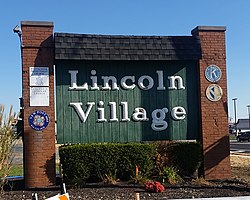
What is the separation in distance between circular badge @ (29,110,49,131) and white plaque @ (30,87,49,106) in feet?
0.84

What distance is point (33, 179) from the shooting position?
12.2 m

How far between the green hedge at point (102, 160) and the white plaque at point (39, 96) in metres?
1.42

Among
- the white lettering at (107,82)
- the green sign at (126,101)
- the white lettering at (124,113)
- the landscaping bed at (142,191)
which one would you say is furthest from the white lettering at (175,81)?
the landscaping bed at (142,191)

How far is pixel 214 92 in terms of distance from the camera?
13.5 m

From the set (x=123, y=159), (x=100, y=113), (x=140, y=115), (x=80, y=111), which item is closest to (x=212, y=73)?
(x=140, y=115)

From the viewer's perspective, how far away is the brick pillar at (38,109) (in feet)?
40.1

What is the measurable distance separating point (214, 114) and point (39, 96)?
5306 mm

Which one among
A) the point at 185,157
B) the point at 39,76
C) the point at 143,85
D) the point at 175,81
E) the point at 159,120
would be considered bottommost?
the point at 185,157

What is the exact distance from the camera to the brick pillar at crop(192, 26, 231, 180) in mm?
13297

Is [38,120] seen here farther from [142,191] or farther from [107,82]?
[142,191]

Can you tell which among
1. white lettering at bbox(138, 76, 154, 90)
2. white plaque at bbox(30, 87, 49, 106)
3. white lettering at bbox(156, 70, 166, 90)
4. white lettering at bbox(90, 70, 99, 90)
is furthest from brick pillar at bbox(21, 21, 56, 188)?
white lettering at bbox(156, 70, 166, 90)

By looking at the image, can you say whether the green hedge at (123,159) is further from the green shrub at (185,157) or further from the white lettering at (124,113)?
the white lettering at (124,113)

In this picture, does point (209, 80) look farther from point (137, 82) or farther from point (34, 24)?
point (34, 24)

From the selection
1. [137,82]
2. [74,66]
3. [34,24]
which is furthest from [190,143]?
[34,24]
